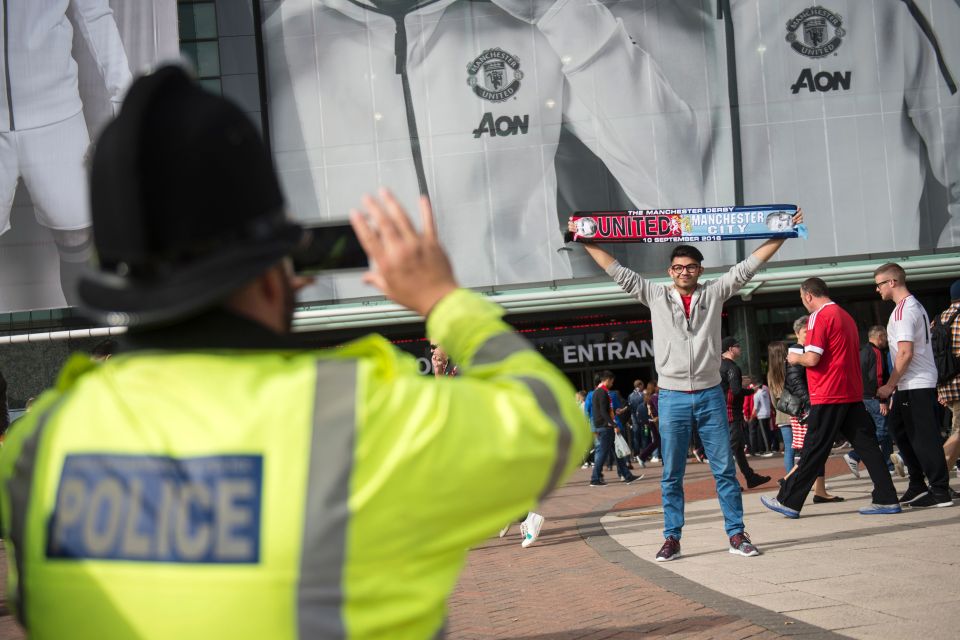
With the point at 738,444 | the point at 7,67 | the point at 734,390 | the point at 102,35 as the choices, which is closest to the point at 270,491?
the point at 738,444

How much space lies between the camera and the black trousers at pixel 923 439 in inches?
314

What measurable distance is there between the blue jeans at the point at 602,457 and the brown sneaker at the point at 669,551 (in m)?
8.68

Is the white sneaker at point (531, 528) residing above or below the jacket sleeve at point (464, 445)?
below

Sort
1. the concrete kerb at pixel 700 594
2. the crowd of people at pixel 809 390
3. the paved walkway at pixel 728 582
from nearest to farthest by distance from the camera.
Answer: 1. the concrete kerb at pixel 700 594
2. the paved walkway at pixel 728 582
3. the crowd of people at pixel 809 390

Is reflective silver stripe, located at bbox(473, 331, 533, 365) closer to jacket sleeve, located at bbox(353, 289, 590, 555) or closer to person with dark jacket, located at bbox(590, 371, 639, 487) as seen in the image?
jacket sleeve, located at bbox(353, 289, 590, 555)

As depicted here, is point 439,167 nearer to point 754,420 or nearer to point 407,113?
point 407,113

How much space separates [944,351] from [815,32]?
22.0 m

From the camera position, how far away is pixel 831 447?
7.95 m

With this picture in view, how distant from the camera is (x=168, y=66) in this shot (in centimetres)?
133

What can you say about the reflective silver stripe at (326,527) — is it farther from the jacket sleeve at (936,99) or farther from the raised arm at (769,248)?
the jacket sleeve at (936,99)

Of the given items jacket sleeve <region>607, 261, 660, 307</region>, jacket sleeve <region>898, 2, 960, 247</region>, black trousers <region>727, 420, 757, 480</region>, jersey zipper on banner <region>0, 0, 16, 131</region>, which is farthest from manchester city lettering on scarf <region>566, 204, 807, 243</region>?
jersey zipper on banner <region>0, 0, 16, 131</region>

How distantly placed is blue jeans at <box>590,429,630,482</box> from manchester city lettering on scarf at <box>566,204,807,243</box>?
8667mm

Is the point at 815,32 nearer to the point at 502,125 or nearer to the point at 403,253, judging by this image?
the point at 502,125

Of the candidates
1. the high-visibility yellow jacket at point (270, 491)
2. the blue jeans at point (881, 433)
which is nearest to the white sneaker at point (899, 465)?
the blue jeans at point (881, 433)
